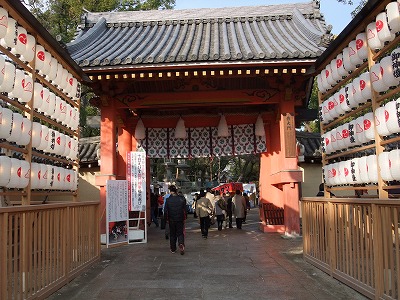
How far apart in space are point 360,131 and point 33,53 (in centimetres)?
574

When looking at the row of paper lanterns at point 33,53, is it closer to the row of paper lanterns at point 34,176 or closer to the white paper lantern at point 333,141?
the row of paper lanterns at point 34,176

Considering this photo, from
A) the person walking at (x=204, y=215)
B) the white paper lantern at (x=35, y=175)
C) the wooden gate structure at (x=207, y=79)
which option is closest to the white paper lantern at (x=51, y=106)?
the white paper lantern at (x=35, y=175)

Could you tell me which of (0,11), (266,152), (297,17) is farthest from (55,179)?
(297,17)

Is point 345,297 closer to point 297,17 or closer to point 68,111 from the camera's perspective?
point 68,111

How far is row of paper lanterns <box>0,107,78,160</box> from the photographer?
5.54 meters

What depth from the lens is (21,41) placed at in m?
6.16

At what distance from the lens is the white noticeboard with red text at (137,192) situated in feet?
35.9

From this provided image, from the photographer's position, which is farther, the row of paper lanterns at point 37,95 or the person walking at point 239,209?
the person walking at point 239,209

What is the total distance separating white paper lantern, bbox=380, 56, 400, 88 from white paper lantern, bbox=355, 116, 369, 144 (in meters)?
1.16

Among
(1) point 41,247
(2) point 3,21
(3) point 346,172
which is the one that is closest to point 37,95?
(2) point 3,21

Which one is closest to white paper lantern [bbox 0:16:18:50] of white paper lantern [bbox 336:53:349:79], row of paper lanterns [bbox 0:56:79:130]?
row of paper lanterns [bbox 0:56:79:130]

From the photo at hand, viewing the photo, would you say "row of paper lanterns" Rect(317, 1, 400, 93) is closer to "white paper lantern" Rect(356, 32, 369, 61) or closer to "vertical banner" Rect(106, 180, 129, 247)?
"white paper lantern" Rect(356, 32, 369, 61)

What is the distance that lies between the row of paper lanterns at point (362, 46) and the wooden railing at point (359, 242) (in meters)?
2.43

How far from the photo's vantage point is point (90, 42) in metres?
12.9
